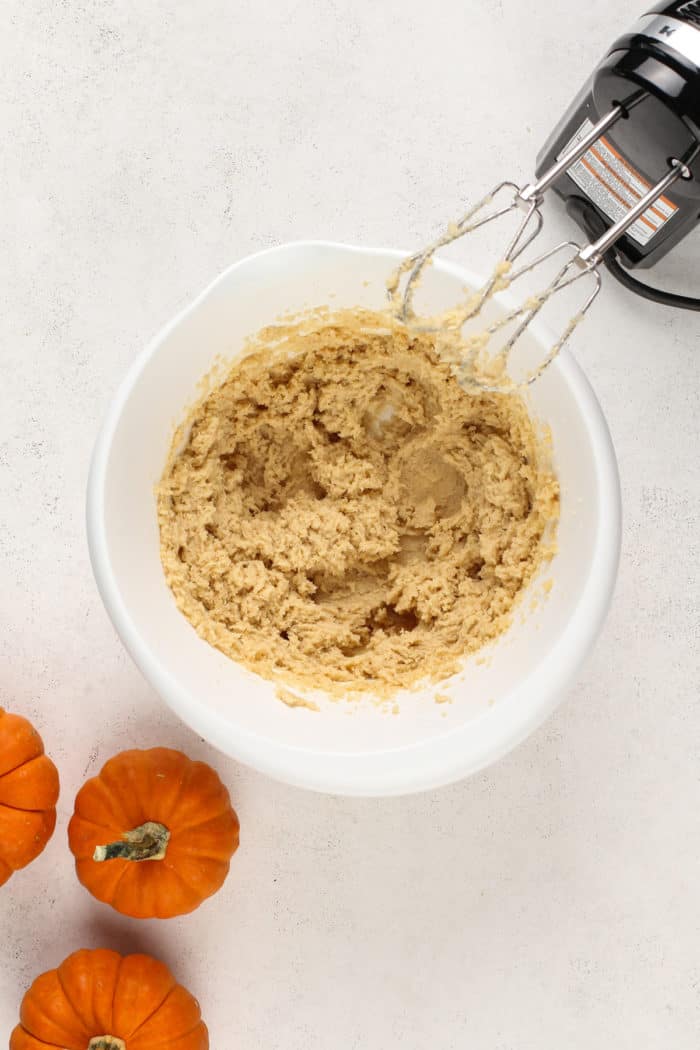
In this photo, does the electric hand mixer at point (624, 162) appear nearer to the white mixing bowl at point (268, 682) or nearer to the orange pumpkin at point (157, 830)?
the white mixing bowl at point (268, 682)

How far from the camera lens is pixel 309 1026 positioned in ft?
3.66

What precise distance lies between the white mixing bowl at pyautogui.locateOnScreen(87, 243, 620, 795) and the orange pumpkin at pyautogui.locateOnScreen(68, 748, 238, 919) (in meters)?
0.23

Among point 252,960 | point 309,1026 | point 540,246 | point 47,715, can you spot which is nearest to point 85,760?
point 47,715

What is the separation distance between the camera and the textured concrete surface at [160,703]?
3.60 ft

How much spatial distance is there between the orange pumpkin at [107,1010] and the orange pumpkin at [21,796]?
15 centimetres

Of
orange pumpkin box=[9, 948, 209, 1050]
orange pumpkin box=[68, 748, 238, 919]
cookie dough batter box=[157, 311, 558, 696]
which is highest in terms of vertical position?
cookie dough batter box=[157, 311, 558, 696]

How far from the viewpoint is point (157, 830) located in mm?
1014

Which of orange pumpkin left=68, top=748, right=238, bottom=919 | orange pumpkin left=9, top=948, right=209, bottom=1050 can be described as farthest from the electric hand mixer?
orange pumpkin left=9, top=948, right=209, bottom=1050

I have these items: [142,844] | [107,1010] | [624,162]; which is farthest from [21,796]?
[624,162]

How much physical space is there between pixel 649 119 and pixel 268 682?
25.2 inches

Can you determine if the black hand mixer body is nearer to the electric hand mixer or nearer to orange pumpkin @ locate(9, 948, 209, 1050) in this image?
the electric hand mixer

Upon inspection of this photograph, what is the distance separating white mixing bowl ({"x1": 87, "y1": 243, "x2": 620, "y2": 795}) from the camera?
79 cm

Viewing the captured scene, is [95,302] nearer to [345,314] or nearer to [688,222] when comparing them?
[345,314]

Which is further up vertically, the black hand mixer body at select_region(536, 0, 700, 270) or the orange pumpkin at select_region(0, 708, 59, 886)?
the black hand mixer body at select_region(536, 0, 700, 270)
